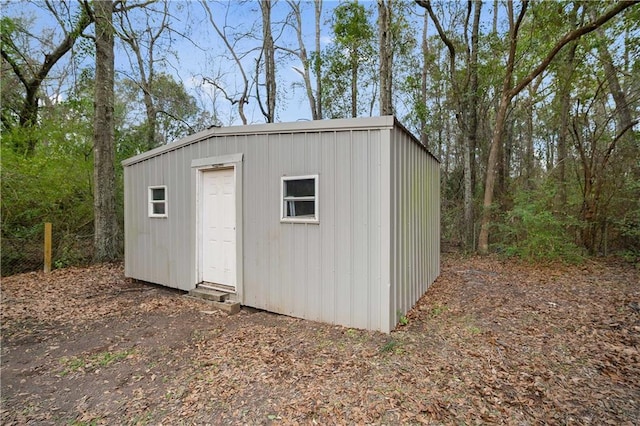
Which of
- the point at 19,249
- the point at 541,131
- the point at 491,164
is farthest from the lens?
the point at 541,131

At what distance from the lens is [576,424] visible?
2135 mm

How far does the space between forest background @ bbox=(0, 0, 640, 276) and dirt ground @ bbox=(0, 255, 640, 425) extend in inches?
127

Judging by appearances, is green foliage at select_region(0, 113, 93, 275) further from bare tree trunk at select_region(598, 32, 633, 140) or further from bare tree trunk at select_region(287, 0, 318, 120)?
bare tree trunk at select_region(598, 32, 633, 140)

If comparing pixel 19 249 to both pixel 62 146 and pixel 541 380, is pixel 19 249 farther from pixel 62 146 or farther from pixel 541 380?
pixel 541 380

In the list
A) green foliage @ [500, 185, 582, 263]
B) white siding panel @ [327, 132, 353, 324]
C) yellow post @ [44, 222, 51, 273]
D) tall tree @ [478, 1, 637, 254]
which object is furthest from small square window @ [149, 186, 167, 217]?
tall tree @ [478, 1, 637, 254]

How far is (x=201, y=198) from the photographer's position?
5254mm

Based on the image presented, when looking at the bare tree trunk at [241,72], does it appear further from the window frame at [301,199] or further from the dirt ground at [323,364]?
the window frame at [301,199]

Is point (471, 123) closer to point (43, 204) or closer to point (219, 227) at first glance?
point (219, 227)

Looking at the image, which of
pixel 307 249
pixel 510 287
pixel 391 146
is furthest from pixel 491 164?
pixel 307 249

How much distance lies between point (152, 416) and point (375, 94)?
14.6m

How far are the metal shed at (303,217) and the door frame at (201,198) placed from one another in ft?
0.05

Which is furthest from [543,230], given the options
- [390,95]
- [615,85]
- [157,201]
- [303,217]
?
[157,201]

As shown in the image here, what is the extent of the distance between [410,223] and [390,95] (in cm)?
712

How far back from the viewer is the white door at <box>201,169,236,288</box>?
194 inches
